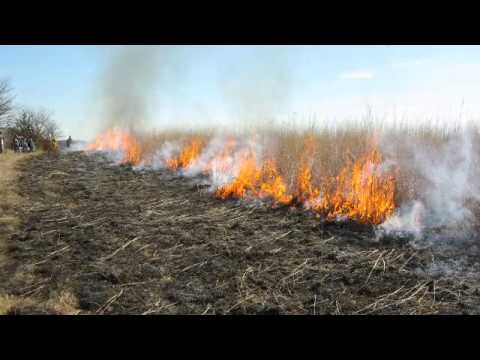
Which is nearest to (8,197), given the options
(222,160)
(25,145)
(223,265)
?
(222,160)

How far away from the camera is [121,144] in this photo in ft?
59.2

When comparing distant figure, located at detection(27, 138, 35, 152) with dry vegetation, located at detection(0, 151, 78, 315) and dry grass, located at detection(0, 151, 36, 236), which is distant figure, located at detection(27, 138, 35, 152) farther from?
dry grass, located at detection(0, 151, 36, 236)

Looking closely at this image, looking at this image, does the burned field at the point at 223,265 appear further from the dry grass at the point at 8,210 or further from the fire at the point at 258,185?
the fire at the point at 258,185

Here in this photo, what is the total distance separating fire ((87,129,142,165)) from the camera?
589 inches

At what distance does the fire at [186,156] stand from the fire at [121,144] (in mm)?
1812

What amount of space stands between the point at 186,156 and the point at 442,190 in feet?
25.7

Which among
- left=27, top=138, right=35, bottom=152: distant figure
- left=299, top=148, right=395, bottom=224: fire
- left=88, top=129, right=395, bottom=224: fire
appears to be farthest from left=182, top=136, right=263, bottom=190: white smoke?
left=27, top=138, right=35, bottom=152: distant figure

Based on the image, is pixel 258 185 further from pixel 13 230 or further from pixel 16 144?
pixel 16 144

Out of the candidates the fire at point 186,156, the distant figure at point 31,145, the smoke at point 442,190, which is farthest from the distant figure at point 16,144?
the smoke at point 442,190

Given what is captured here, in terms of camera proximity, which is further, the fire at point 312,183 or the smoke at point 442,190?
the fire at point 312,183

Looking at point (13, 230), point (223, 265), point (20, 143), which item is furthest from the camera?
point (20, 143)

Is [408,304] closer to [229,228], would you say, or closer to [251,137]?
[229,228]

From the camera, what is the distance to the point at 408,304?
456 centimetres

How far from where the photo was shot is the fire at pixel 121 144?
15.0 meters
